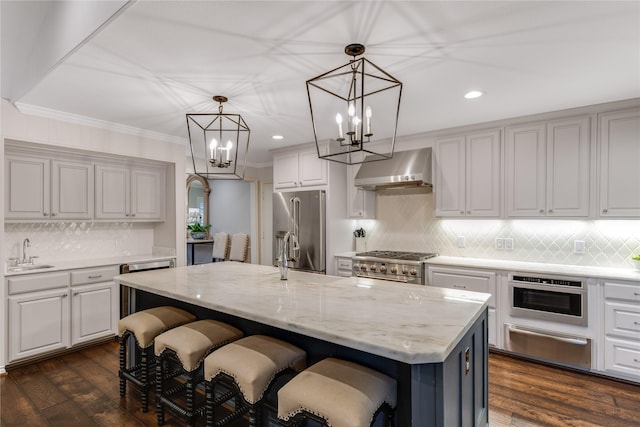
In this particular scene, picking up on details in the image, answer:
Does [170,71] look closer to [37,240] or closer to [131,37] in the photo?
[131,37]

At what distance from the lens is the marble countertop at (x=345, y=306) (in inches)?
49.8

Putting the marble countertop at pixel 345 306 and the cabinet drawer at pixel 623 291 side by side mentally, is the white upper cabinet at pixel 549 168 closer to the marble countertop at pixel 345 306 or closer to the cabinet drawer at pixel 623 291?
the cabinet drawer at pixel 623 291

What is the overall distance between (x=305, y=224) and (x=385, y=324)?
302 cm

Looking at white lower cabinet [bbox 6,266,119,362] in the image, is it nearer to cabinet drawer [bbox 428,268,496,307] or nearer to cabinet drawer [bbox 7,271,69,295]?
cabinet drawer [bbox 7,271,69,295]

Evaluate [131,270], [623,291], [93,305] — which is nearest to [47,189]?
[131,270]

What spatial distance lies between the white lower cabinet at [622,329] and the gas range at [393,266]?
1584 millimetres

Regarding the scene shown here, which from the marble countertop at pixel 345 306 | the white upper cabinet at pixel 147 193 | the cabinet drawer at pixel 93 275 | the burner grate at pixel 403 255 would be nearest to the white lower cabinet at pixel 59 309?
the cabinet drawer at pixel 93 275

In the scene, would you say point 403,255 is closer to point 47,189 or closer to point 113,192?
point 113,192

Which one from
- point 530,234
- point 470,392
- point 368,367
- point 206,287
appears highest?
point 530,234

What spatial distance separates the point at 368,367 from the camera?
5.18 ft

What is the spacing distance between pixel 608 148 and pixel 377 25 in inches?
105

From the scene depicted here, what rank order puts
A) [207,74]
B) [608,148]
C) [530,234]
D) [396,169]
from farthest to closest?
[396,169] → [530,234] → [608,148] → [207,74]

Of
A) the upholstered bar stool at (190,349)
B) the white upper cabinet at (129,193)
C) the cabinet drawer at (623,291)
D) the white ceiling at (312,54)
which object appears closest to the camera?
the white ceiling at (312,54)

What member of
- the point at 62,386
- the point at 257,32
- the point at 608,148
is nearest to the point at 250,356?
the point at 257,32
